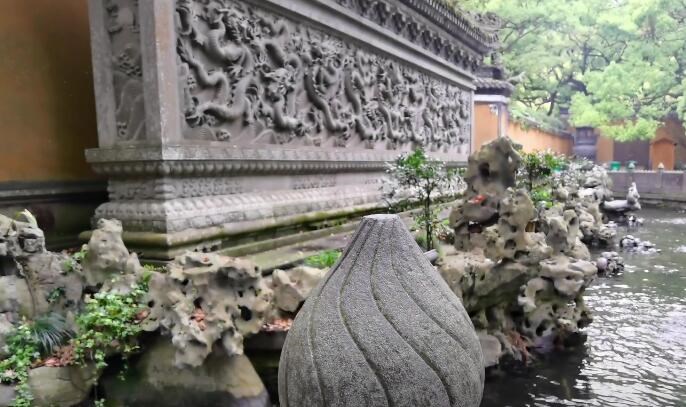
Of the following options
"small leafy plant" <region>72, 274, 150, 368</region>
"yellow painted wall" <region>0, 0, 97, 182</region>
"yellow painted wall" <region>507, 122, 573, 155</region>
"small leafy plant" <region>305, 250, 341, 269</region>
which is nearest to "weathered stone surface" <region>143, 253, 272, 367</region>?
Result: "small leafy plant" <region>72, 274, 150, 368</region>

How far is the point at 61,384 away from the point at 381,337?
253 centimetres

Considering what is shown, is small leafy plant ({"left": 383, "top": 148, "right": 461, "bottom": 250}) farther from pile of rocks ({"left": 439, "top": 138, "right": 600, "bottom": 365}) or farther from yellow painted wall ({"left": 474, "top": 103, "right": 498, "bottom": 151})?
yellow painted wall ({"left": 474, "top": 103, "right": 498, "bottom": 151})

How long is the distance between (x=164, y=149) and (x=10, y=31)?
200 centimetres

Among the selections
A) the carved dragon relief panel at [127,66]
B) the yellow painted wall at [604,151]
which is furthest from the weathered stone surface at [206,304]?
the yellow painted wall at [604,151]

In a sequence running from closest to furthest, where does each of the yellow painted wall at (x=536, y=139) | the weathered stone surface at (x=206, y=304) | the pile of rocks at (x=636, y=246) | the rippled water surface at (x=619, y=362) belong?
1. the weathered stone surface at (x=206, y=304)
2. the rippled water surface at (x=619, y=362)
3. the pile of rocks at (x=636, y=246)
4. the yellow painted wall at (x=536, y=139)

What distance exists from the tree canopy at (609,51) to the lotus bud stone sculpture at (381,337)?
23.8 m

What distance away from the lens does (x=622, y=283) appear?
9.52 m

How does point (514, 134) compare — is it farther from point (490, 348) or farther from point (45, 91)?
point (45, 91)

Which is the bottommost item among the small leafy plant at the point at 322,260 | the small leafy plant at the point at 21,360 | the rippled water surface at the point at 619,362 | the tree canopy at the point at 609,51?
the rippled water surface at the point at 619,362

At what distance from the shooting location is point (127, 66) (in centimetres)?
571

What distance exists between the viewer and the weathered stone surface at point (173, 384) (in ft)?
12.7

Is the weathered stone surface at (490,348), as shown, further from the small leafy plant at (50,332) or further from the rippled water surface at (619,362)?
the small leafy plant at (50,332)

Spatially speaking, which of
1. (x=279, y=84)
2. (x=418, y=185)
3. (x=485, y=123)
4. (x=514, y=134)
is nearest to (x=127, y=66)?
(x=279, y=84)

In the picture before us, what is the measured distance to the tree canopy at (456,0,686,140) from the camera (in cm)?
2583
